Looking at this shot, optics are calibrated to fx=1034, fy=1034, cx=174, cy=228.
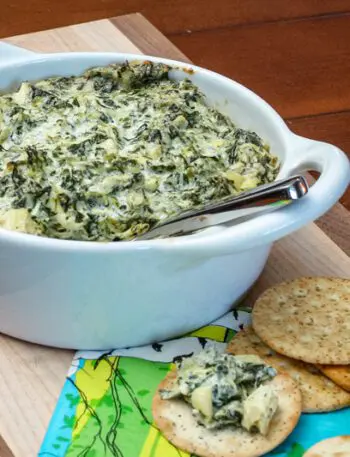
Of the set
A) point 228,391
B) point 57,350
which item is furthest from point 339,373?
point 57,350

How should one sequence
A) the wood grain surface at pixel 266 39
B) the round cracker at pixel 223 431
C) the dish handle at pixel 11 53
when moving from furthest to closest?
1. the wood grain surface at pixel 266 39
2. the dish handle at pixel 11 53
3. the round cracker at pixel 223 431

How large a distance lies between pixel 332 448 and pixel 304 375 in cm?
16

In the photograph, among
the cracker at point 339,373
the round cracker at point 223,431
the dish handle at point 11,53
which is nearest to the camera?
the round cracker at point 223,431

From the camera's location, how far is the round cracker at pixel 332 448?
5.03ft

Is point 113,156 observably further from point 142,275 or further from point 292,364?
point 292,364

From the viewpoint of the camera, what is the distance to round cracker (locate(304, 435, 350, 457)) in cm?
153

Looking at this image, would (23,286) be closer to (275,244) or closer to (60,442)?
(60,442)

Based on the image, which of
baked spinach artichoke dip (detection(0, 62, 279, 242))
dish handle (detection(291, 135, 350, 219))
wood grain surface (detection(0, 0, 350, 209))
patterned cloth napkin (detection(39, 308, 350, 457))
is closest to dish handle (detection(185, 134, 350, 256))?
dish handle (detection(291, 135, 350, 219))

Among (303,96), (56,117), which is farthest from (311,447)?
(303,96)

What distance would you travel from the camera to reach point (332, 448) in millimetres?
1548

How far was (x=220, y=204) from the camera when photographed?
164 cm

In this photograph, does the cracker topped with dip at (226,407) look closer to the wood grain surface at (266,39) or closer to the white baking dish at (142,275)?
the white baking dish at (142,275)

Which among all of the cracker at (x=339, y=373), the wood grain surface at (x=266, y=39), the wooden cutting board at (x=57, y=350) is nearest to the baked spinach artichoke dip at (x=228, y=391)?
the cracker at (x=339, y=373)

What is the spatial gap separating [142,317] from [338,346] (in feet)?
1.06
